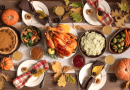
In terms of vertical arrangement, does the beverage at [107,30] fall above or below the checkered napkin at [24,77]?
above

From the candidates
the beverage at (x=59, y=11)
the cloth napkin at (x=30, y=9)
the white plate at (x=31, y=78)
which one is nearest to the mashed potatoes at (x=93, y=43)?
the beverage at (x=59, y=11)

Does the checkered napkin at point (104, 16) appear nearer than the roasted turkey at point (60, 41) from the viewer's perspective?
No

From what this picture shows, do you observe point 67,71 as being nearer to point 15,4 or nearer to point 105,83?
point 105,83

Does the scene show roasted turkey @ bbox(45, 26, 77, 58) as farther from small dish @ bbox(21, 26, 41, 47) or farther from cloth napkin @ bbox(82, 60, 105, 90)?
cloth napkin @ bbox(82, 60, 105, 90)

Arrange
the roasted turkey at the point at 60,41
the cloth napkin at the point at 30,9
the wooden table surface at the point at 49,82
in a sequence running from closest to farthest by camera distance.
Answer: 1. the roasted turkey at the point at 60,41
2. the cloth napkin at the point at 30,9
3. the wooden table surface at the point at 49,82

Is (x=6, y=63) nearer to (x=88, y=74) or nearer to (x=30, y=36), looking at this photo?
(x=30, y=36)

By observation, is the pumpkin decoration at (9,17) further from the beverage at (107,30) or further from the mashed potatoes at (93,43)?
the beverage at (107,30)

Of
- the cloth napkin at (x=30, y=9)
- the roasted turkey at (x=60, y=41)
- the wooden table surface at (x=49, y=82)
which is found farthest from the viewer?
the wooden table surface at (x=49, y=82)

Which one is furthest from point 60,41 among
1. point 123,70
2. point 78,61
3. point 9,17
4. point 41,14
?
point 123,70

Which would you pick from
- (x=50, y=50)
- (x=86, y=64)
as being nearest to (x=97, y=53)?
(x=86, y=64)
